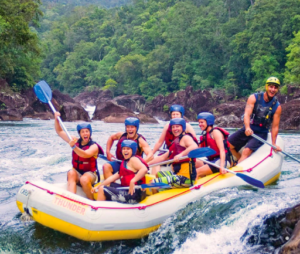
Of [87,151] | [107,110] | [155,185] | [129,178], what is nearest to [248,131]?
[155,185]

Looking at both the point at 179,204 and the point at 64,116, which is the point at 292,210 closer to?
the point at 179,204

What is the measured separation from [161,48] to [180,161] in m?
46.0

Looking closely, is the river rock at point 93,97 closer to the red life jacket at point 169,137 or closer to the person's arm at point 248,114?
the person's arm at point 248,114

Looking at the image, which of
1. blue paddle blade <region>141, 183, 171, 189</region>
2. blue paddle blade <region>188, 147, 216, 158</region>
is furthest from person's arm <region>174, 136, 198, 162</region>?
blue paddle blade <region>141, 183, 171, 189</region>

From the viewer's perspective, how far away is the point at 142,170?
16.8 feet

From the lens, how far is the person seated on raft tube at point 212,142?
20.9ft

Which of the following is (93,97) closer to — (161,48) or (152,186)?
(161,48)

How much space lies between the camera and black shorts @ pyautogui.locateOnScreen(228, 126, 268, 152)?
7148mm

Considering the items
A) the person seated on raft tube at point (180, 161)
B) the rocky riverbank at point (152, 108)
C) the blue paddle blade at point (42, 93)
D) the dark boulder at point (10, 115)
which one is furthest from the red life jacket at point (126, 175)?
the dark boulder at point (10, 115)

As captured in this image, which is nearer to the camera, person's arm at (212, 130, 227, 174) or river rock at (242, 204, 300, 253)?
river rock at (242, 204, 300, 253)

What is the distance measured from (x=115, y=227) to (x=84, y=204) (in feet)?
1.59

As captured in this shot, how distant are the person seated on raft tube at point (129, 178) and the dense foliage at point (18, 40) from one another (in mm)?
12055

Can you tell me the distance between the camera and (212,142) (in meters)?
6.55

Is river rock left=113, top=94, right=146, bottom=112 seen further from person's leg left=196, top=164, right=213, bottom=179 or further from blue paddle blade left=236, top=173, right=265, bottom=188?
blue paddle blade left=236, top=173, right=265, bottom=188
